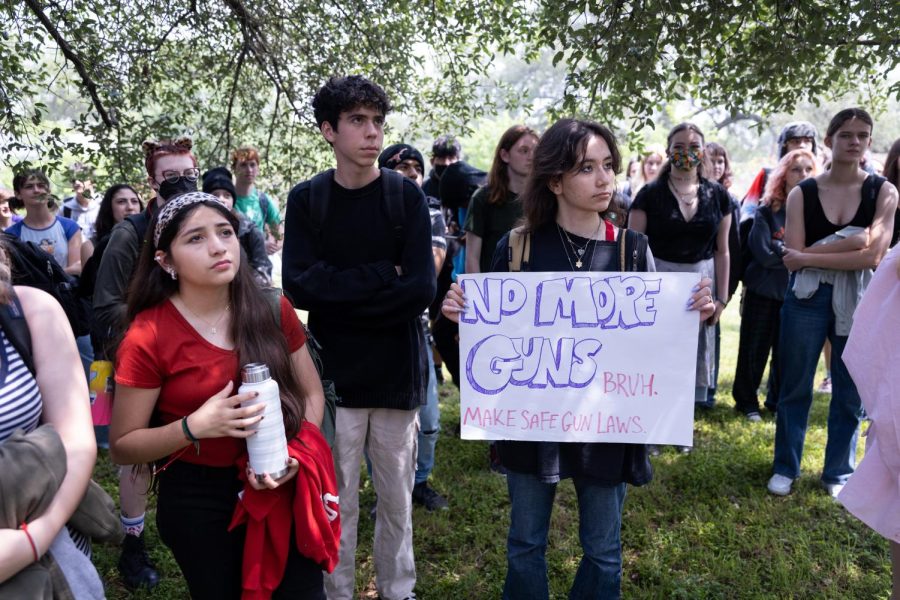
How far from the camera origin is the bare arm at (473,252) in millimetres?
4492

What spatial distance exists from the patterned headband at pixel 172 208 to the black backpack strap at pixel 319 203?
2.08 feet

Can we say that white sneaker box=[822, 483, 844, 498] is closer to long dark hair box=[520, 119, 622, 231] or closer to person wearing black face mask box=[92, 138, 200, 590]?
long dark hair box=[520, 119, 622, 231]

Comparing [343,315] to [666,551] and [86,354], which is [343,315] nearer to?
[666,551]

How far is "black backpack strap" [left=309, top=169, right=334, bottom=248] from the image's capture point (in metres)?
2.95

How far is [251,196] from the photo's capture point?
6.77m

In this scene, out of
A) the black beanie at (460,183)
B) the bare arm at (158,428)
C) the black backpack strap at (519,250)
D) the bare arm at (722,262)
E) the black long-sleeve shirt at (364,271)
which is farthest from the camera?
the black beanie at (460,183)

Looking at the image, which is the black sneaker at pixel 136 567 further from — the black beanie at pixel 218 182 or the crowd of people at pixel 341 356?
the black beanie at pixel 218 182

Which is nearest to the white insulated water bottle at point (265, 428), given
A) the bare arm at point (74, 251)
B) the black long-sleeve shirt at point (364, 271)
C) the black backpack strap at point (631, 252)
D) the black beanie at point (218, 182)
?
the black long-sleeve shirt at point (364, 271)

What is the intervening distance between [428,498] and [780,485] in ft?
7.03

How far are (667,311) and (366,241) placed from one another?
48.0 inches

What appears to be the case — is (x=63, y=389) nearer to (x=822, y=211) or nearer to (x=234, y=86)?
(x=822, y=211)

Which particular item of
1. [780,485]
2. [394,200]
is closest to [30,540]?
[394,200]

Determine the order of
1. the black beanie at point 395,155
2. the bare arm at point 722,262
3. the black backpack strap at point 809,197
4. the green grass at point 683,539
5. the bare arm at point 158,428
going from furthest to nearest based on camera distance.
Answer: the bare arm at point 722,262 → the black beanie at point 395,155 → the black backpack strap at point 809,197 → the green grass at point 683,539 → the bare arm at point 158,428

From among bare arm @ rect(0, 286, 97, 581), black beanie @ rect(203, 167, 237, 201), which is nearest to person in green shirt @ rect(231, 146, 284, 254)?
black beanie @ rect(203, 167, 237, 201)
